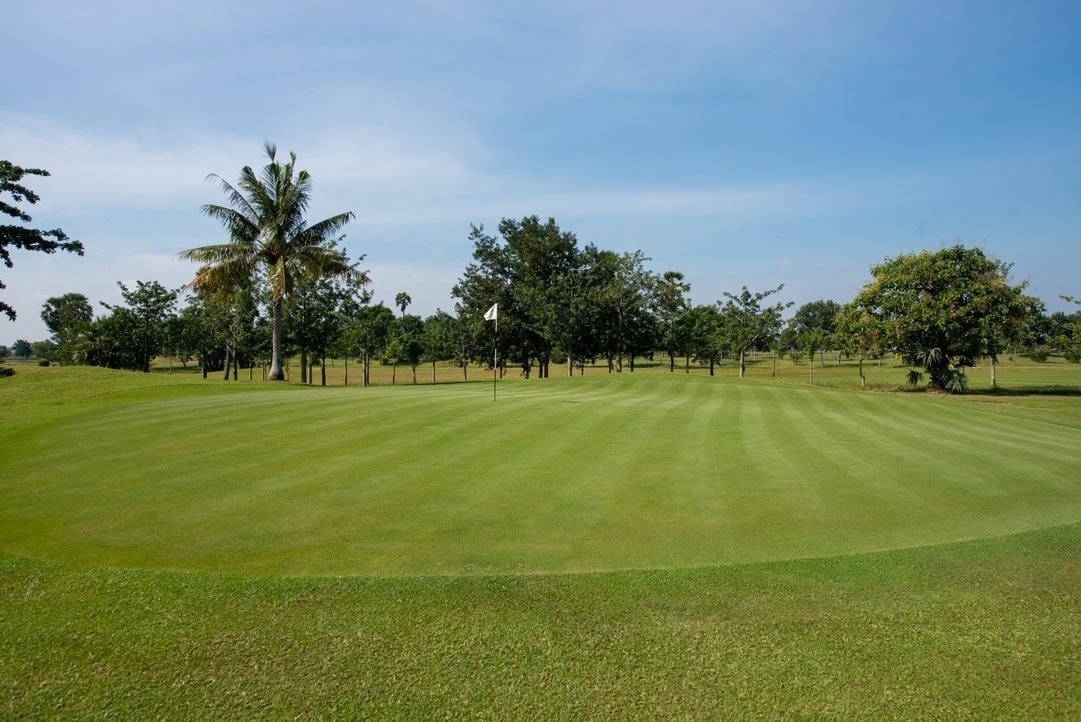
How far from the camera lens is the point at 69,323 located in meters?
79.0

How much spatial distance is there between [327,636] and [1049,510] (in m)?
8.94

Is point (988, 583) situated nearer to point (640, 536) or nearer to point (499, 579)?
point (640, 536)

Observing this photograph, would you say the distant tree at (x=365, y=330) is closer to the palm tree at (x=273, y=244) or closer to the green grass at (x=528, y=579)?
the palm tree at (x=273, y=244)

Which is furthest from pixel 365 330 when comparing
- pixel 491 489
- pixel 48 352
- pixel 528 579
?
pixel 48 352

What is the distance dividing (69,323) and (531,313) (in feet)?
215

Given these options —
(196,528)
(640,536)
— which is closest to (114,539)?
(196,528)

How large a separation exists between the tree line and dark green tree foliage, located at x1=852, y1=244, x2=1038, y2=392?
9 centimetres

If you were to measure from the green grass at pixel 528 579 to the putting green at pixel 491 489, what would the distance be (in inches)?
2.3

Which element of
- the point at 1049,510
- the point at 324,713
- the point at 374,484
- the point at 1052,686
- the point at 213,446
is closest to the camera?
the point at 324,713

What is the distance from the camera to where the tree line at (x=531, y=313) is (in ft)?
106

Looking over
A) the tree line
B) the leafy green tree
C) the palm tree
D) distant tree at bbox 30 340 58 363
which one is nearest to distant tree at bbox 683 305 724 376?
the tree line

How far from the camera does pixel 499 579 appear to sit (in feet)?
17.7

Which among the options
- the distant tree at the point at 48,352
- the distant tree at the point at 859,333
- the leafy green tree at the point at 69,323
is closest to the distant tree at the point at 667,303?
the distant tree at the point at 859,333

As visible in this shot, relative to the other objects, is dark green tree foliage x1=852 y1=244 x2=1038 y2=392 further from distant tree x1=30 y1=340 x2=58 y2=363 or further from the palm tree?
distant tree x1=30 y1=340 x2=58 y2=363
